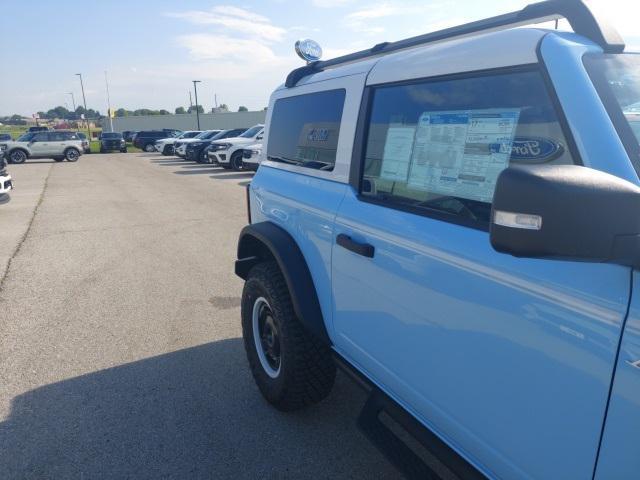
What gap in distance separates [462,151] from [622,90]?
51 centimetres

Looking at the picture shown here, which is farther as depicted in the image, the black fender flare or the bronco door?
the black fender flare

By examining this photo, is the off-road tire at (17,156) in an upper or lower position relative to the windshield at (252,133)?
lower

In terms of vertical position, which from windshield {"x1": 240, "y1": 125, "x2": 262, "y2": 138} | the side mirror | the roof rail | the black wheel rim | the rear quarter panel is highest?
the roof rail

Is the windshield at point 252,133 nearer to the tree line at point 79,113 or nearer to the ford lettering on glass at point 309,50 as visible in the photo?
the ford lettering on glass at point 309,50

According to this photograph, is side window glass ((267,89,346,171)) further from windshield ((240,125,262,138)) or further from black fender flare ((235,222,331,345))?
windshield ((240,125,262,138))

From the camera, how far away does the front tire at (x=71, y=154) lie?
93.4 ft

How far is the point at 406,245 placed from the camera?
178 centimetres

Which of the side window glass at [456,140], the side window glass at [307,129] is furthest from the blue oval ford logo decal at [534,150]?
the side window glass at [307,129]

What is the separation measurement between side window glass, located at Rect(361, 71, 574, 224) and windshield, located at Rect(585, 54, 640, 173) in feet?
0.44

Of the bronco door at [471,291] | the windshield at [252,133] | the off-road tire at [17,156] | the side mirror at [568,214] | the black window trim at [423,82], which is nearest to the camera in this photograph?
the side mirror at [568,214]

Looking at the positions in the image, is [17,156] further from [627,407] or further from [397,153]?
[627,407]

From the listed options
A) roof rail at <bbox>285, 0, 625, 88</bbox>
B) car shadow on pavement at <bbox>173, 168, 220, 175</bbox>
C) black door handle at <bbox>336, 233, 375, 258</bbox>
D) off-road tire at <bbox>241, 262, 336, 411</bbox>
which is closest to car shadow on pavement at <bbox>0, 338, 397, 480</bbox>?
off-road tire at <bbox>241, 262, 336, 411</bbox>

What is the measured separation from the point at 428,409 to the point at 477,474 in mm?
278

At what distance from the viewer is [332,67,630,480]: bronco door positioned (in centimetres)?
121
